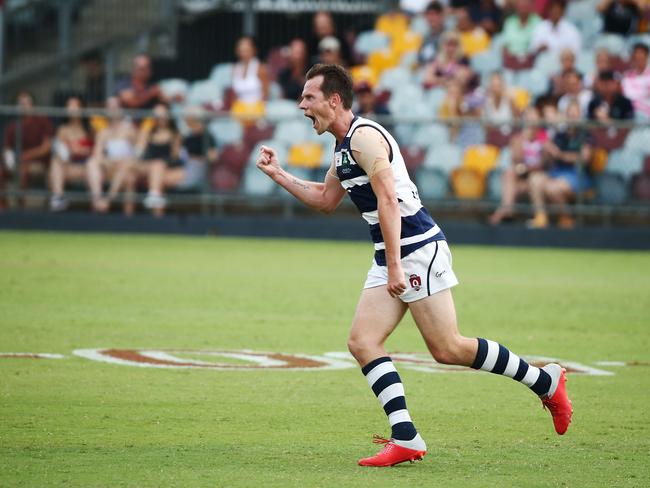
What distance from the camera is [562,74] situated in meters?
21.8

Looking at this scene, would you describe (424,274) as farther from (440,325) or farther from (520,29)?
(520,29)

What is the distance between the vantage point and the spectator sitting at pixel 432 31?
78.1 feet

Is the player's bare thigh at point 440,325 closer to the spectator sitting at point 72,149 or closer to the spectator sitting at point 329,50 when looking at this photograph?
the spectator sitting at point 72,149

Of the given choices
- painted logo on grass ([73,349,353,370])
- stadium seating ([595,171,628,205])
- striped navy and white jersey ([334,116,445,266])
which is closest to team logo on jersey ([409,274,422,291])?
striped navy and white jersey ([334,116,445,266])

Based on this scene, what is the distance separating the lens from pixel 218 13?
91.6 ft

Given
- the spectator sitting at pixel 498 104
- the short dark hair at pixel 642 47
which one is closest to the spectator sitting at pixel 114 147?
the spectator sitting at pixel 498 104

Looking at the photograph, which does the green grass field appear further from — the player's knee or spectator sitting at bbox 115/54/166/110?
spectator sitting at bbox 115/54/166/110

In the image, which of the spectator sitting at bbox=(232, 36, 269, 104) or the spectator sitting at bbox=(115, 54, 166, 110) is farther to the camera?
the spectator sitting at bbox=(232, 36, 269, 104)

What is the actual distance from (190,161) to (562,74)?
6378mm

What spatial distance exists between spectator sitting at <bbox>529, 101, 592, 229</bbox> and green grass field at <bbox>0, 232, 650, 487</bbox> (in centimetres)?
342

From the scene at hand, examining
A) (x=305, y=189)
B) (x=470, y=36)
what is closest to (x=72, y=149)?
(x=470, y=36)

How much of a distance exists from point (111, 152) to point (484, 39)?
7050 mm

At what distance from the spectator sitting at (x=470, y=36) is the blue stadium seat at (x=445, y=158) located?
3322mm

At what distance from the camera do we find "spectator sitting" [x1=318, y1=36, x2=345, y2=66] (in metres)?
23.7
